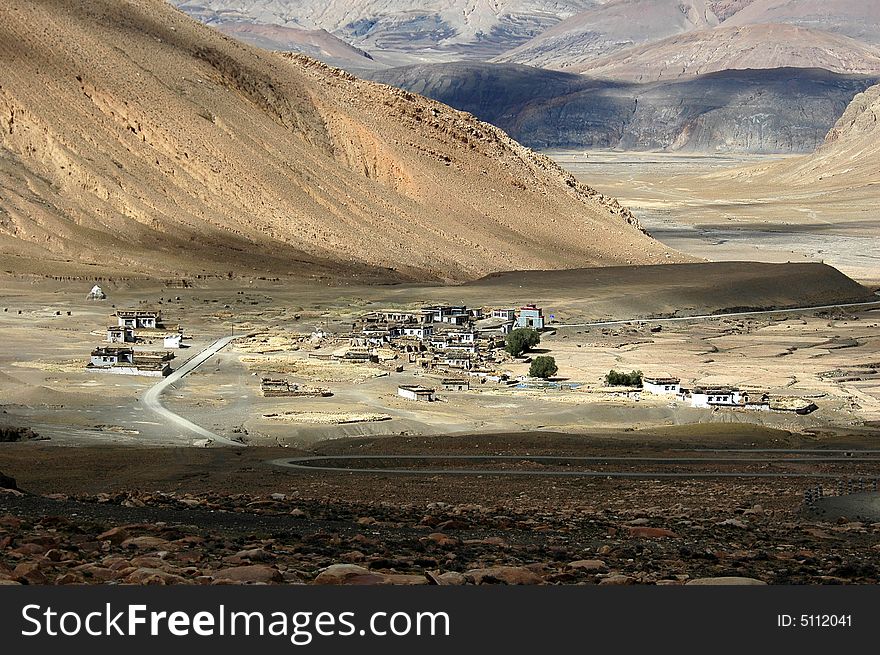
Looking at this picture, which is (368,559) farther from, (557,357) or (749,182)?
(749,182)

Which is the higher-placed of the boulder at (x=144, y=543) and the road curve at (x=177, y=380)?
the road curve at (x=177, y=380)

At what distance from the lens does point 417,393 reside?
4088cm

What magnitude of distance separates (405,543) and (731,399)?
26.2 meters

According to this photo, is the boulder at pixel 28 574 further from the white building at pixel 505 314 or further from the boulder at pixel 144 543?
the white building at pixel 505 314

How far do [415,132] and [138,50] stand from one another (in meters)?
16.7

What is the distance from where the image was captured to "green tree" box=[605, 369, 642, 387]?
4419cm

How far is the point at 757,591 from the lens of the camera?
10539mm

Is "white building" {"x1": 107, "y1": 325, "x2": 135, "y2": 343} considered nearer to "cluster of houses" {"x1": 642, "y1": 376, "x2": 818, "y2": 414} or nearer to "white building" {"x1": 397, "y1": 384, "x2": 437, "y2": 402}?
"white building" {"x1": 397, "y1": 384, "x2": 437, "y2": 402}

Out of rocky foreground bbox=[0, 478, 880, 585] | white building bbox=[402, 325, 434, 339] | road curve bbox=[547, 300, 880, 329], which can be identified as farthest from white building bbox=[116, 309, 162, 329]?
rocky foreground bbox=[0, 478, 880, 585]

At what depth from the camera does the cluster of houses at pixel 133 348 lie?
146 feet

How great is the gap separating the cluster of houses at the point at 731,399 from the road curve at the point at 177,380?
43.0ft

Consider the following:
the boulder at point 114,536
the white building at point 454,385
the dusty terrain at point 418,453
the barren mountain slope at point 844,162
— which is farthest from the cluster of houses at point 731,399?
the barren mountain slope at point 844,162

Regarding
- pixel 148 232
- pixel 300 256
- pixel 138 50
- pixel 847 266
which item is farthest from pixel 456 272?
pixel 847 266

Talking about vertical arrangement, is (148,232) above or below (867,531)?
above
